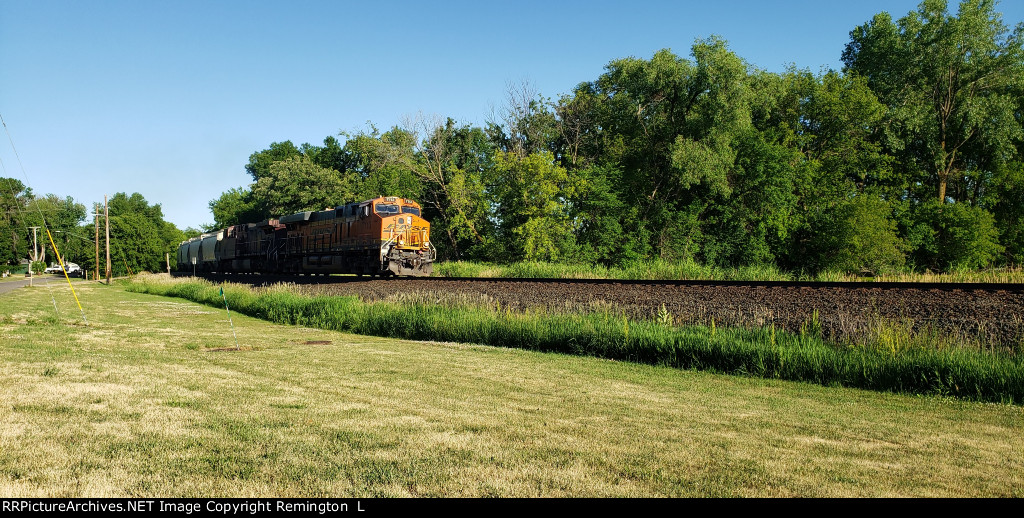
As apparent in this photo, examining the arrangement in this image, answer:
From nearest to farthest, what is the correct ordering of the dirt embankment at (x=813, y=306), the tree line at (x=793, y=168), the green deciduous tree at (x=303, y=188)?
the dirt embankment at (x=813, y=306), the tree line at (x=793, y=168), the green deciduous tree at (x=303, y=188)

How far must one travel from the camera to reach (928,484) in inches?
172

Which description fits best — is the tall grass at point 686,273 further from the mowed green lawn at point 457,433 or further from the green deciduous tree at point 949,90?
the mowed green lawn at point 457,433

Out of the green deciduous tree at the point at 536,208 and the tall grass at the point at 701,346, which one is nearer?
the tall grass at the point at 701,346

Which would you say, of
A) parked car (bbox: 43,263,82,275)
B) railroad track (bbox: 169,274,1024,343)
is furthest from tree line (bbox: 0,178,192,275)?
railroad track (bbox: 169,274,1024,343)

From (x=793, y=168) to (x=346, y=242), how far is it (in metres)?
28.8

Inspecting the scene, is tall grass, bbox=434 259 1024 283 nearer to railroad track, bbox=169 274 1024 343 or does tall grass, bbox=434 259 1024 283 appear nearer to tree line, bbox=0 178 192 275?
railroad track, bbox=169 274 1024 343

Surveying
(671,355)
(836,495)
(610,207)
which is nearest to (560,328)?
(671,355)

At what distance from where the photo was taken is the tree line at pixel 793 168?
3634 cm

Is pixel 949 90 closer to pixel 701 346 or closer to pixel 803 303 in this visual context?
pixel 803 303

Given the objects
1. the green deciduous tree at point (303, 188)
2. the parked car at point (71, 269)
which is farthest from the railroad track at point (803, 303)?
the parked car at point (71, 269)

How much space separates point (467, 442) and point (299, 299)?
16613 millimetres

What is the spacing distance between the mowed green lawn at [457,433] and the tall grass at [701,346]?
0.71 meters

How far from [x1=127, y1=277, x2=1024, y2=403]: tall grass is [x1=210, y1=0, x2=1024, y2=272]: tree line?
23018mm
